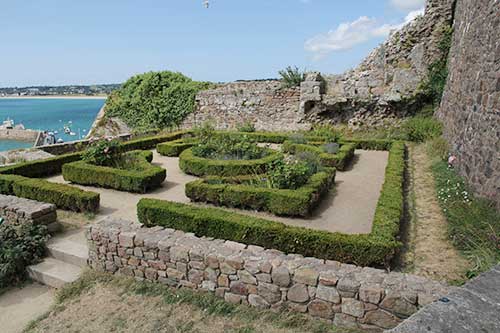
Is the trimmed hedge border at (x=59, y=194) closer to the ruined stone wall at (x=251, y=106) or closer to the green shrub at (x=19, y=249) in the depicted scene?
the green shrub at (x=19, y=249)

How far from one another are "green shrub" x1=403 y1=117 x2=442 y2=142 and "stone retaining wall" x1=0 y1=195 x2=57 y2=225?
11582mm

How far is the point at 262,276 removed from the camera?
12.5ft

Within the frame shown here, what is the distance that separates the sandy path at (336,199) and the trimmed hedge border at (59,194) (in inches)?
12.9

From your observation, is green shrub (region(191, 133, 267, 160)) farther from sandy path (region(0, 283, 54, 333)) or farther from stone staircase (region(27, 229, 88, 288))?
sandy path (region(0, 283, 54, 333))

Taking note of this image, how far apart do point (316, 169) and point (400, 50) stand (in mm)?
9604

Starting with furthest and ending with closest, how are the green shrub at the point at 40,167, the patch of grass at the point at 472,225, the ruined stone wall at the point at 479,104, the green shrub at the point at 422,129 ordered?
the green shrub at the point at 422,129 < the green shrub at the point at 40,167 < the ruined stone wall at the point at 479,104 < the patch of grass at the point at 472,225

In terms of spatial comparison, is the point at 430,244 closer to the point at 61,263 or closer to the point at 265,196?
the point at 265,196

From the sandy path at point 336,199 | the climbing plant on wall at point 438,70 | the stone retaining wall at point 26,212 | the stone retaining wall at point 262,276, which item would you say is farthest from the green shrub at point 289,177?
the climbing plant on wall at point 438,70

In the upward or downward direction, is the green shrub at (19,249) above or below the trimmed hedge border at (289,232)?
below

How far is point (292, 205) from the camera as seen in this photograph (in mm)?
5988

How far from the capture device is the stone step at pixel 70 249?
4961mm

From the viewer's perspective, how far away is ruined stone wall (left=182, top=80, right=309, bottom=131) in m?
16.4

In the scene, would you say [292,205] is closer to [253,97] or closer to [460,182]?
[460,182]

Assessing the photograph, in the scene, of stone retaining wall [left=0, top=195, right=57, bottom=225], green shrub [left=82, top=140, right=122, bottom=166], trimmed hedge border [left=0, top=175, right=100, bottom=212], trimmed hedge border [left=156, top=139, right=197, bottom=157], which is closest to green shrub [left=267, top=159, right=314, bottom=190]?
trimmed hedge border [left=0, top=175, right=100, bottom=212]
